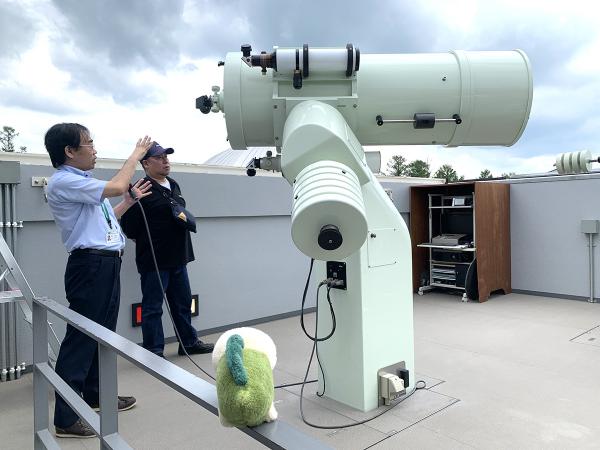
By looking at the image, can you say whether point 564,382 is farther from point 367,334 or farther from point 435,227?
point 435,227

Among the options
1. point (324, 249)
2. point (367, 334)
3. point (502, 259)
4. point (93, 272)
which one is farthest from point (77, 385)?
point (502, 259)

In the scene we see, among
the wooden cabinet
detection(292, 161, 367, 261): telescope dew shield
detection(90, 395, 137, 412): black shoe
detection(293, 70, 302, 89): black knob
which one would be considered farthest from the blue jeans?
the wooden cabinet

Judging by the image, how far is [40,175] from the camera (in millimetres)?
3090

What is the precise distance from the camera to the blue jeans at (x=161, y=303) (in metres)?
3.24

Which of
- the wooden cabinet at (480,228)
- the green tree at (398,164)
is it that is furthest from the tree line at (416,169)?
the wooden cabinet at (480,228)

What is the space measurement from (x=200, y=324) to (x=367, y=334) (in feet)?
6.71

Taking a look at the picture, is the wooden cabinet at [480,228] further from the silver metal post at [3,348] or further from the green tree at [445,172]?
the green tree at [445,172]

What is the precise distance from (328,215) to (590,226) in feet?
16.8

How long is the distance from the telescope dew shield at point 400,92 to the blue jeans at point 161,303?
1.59 metres

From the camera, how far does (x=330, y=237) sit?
128 centimetres

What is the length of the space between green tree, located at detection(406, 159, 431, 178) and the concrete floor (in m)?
21.0

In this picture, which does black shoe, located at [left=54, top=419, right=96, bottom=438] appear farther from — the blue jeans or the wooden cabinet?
the wooden cabinet

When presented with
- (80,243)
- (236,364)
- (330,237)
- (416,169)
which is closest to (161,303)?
(80,243)

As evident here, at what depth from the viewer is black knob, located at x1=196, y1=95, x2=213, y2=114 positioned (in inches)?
82.2
